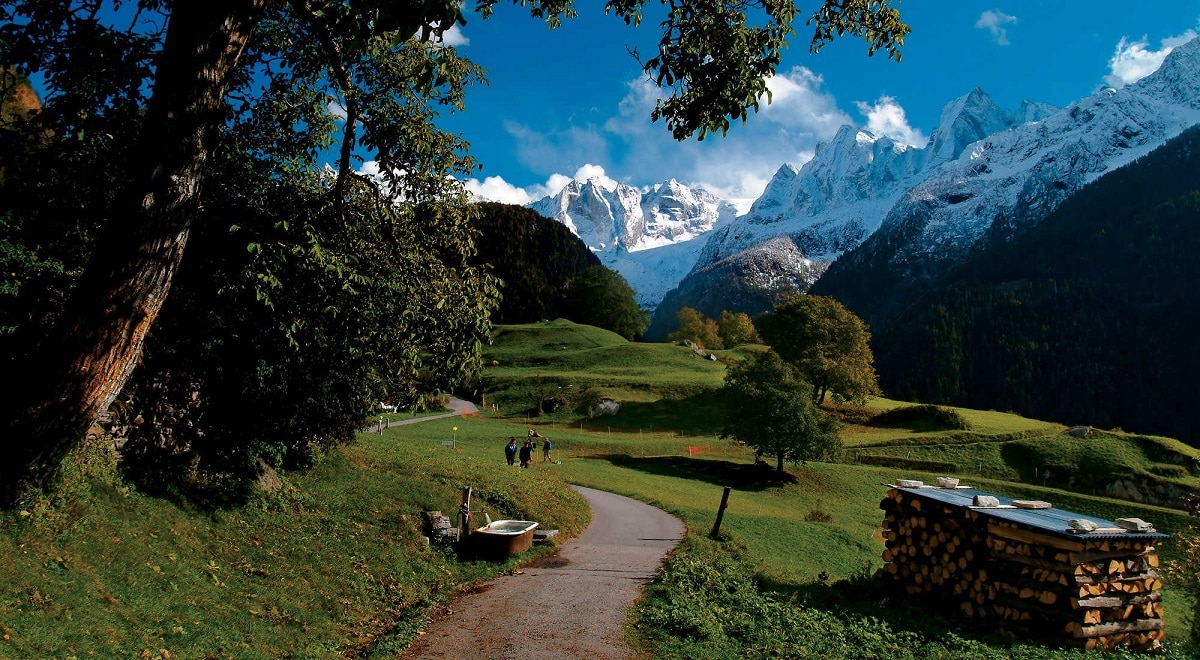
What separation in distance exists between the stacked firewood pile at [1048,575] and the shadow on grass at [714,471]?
26.9 metres

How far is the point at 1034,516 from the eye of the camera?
1421 centimetres

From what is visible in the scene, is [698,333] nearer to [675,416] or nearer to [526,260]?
[526,260]

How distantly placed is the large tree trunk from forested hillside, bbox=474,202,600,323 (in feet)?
362

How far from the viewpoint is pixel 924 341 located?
190 m

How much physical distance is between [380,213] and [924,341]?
205916 mm

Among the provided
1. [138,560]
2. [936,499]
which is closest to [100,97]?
[138,560]

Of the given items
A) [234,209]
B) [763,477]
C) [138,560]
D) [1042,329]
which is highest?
[1042,329]

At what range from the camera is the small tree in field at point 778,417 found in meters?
44.2

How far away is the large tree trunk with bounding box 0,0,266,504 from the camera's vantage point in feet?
17.2

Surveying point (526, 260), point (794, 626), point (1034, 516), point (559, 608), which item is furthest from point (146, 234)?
point (526, 260)

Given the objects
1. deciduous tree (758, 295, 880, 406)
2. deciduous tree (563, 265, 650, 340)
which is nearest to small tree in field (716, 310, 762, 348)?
deciduous tree (563, 265, 650, 340)

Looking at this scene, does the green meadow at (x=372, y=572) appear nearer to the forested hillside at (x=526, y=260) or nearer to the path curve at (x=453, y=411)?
the path curve at (x=453, y=411)

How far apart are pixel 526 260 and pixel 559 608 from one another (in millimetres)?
120465

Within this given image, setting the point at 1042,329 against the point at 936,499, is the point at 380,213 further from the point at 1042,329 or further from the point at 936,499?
the point at 1042,329
